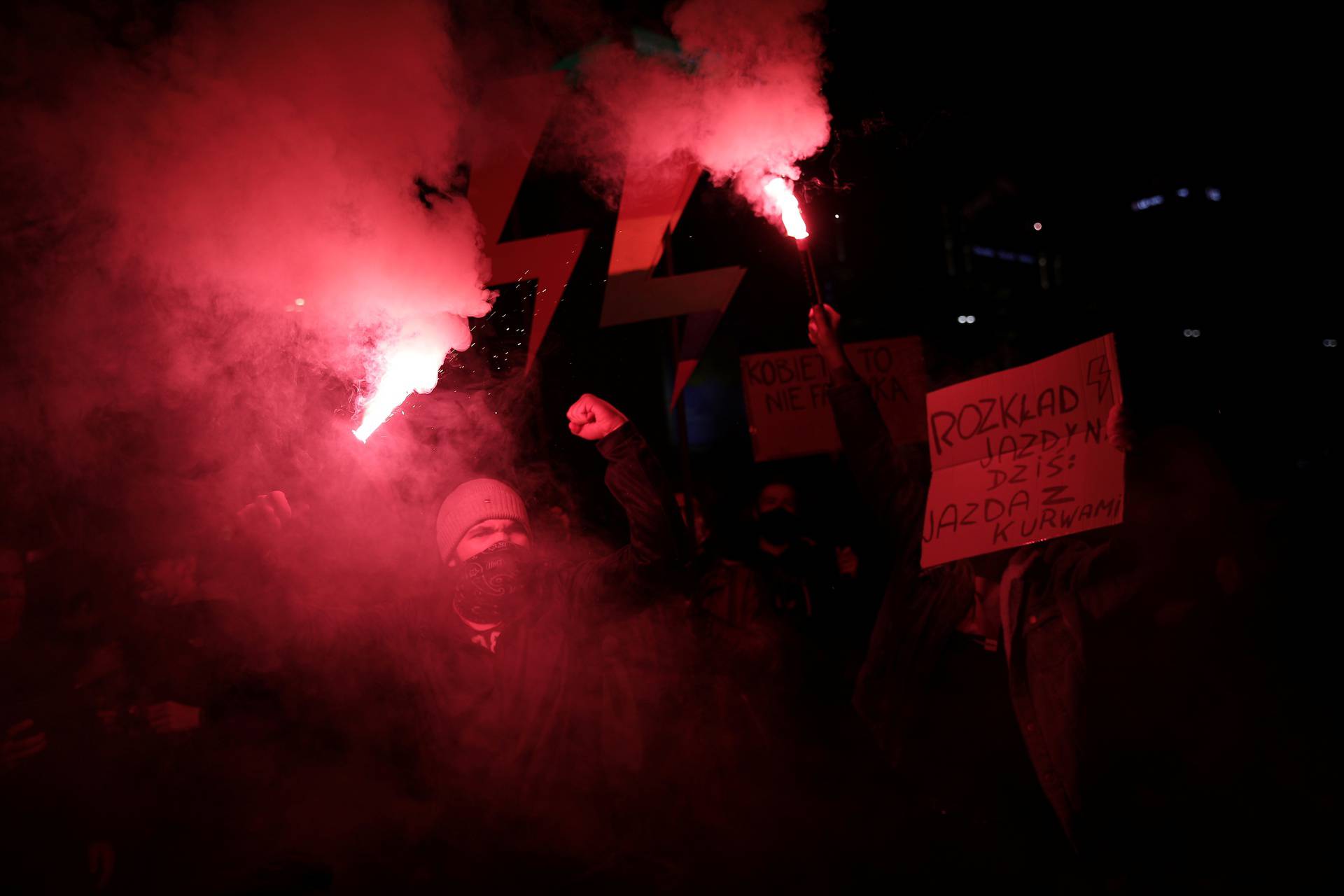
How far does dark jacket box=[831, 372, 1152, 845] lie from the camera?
240 centimetres

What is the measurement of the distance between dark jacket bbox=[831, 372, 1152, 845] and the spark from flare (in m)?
0.53

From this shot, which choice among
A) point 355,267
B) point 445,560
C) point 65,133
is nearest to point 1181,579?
point 445,560

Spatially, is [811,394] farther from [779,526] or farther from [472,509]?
[472,509]

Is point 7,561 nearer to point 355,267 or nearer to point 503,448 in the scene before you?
point 355,267

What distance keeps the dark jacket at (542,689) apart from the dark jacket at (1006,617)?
785 millimetres

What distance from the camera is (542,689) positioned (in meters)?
2.68

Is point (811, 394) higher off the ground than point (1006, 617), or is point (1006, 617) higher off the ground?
point (811, 394)

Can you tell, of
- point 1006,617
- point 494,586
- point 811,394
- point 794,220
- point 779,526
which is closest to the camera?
point 1006,617

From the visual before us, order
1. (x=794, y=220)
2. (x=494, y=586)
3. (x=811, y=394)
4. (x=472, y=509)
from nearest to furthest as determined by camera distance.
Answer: (x=794, y=220) → (x=494, y=586) → (x=472, y=509) → (x=811, y=394)

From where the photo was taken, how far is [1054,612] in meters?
2.46

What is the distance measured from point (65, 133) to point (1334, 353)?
33.3ft

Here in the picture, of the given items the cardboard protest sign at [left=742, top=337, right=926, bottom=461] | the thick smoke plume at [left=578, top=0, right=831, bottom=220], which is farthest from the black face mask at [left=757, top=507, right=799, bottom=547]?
the thick smoke plume at [left=578, top=0, right=831, bottom=220]

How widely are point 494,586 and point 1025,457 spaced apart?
2.00 metres

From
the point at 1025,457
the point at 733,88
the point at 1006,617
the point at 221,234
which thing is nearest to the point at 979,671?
the point at 1006,617
